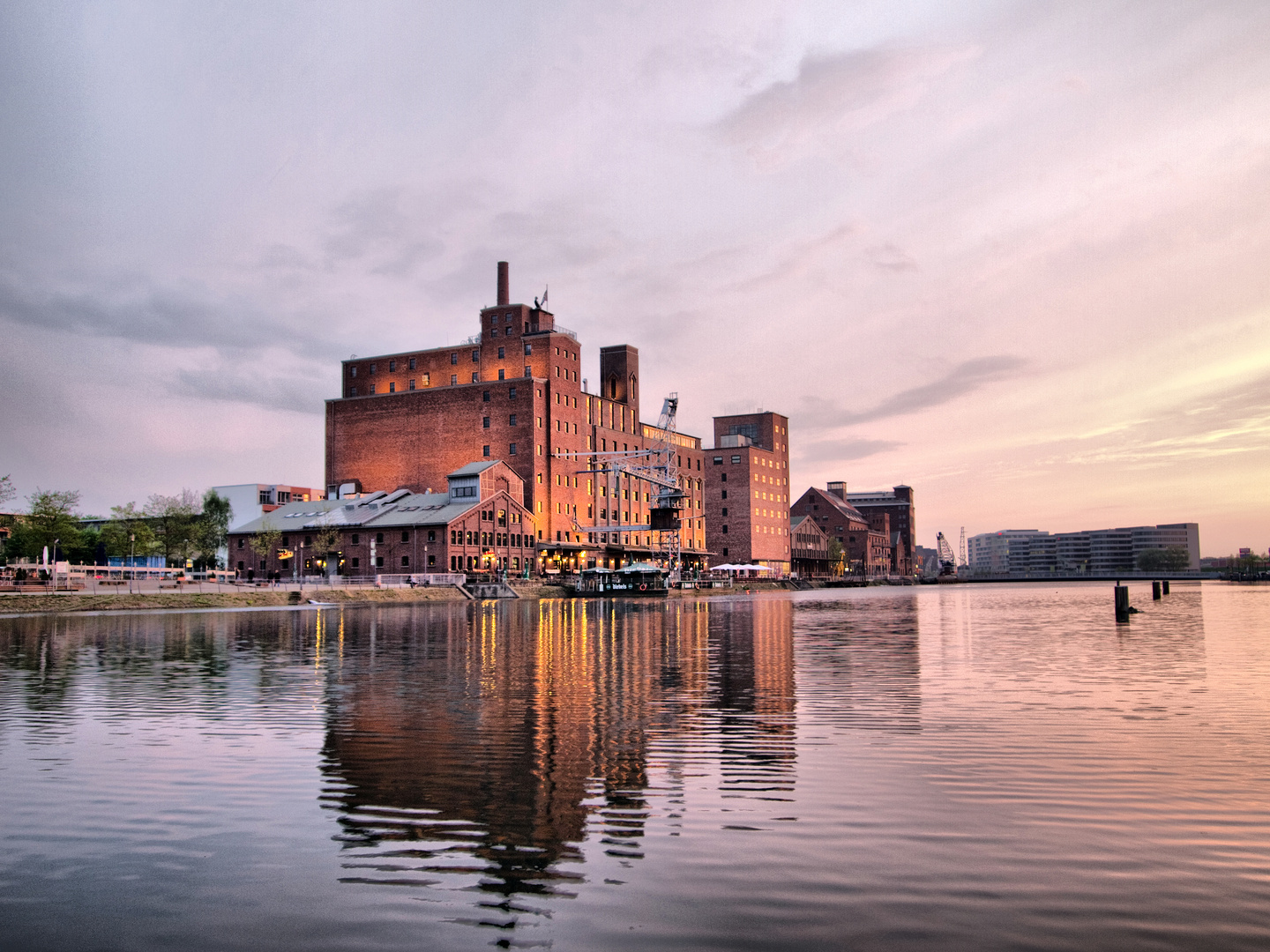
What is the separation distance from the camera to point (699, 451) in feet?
608

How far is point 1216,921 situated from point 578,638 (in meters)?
35.9

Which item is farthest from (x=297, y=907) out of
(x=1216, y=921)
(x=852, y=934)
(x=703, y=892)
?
(x=1216, y=921)

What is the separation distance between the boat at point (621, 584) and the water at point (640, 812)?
93140 mm

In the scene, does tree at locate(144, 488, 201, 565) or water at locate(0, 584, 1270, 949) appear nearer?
water at locate(0, 584, 1270, 949)

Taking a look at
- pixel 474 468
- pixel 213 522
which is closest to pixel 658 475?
pixel 474 468

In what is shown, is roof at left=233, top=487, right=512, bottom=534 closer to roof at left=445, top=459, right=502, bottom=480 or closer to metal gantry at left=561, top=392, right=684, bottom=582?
roof at left=445, top=459, right=502, bottom=480

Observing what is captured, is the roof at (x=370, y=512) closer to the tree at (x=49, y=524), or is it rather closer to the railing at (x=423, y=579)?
the railing at (x=423, y=579)

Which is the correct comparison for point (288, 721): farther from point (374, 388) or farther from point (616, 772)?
point (374, 388)

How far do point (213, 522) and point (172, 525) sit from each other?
3913 cm

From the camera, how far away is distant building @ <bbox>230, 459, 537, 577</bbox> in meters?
111

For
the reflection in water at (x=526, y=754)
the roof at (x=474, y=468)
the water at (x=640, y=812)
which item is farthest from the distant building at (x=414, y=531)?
the water at (x=640, y=812)

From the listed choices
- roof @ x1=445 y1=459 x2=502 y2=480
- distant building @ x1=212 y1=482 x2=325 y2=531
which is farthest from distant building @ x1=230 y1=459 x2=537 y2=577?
distant building @ x1=212 y1=482 x2=325 y2=531

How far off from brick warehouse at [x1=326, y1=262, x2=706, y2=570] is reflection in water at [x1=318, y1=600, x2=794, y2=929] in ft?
327

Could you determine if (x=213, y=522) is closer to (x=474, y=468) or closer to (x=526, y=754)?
(x=474, y=468)
